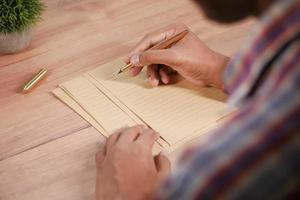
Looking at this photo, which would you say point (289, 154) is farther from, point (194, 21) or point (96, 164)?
point (194, 21)

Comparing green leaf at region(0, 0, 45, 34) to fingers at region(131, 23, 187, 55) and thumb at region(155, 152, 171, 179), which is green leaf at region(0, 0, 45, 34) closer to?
fingers at region(131, 23, 187, 55)

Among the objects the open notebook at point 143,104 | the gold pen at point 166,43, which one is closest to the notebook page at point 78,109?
the open notebook at point 143,104

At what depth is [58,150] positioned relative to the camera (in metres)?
1.07

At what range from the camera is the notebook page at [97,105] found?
3.62ft

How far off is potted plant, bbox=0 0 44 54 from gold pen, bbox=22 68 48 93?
0.40 ft

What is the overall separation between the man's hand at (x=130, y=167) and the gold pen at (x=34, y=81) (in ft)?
0.92

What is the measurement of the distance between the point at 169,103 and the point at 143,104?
0.06 m

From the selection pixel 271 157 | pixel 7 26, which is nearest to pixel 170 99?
pixel 7 26

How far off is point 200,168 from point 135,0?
1.13 metres

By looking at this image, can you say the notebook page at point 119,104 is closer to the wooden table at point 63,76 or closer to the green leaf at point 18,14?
the wooden table at point 63,76

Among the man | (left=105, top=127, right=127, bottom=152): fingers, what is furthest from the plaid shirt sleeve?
(left=105, top=127, right=127, bottom=152): fingers

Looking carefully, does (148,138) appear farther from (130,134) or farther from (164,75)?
(164,75)

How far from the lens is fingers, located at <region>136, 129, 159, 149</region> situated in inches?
39.9

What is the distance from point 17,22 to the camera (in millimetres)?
1281
